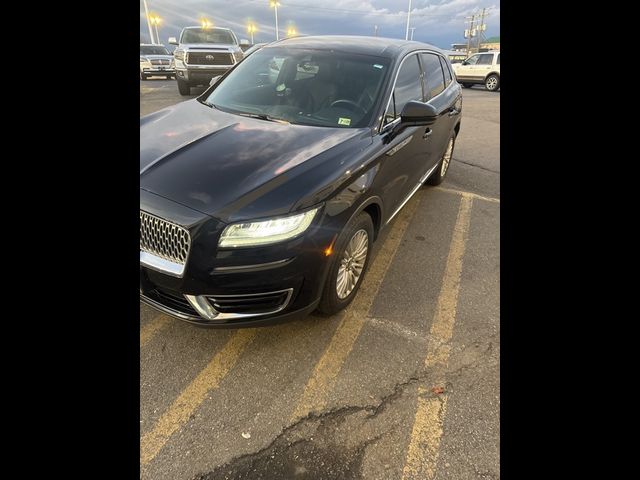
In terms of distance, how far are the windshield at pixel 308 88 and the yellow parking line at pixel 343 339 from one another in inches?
48.9

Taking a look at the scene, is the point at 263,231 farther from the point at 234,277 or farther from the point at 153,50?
the point at 153,50

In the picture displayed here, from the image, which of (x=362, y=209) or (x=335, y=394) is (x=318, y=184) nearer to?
(x=362, y=209)

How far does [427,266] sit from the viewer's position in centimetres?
331

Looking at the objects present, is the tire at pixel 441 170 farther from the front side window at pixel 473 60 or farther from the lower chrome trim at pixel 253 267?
the front side window at pixel 473 60

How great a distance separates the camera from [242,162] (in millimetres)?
2180

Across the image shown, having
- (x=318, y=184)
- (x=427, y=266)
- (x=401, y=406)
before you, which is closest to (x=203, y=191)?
(x=318, y=184)

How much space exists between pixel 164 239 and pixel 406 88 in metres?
2.47

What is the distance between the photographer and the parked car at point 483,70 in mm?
18562

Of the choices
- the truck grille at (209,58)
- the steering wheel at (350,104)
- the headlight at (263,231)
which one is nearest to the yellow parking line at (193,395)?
the headlight at (263,231)

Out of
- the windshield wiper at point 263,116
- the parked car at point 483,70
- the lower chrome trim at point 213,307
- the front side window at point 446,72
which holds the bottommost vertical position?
the lower chrome trim at point 213,307

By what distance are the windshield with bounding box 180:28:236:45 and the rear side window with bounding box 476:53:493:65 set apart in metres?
13.2

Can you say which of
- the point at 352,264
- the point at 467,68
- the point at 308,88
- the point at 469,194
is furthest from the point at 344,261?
the point at 467,68
